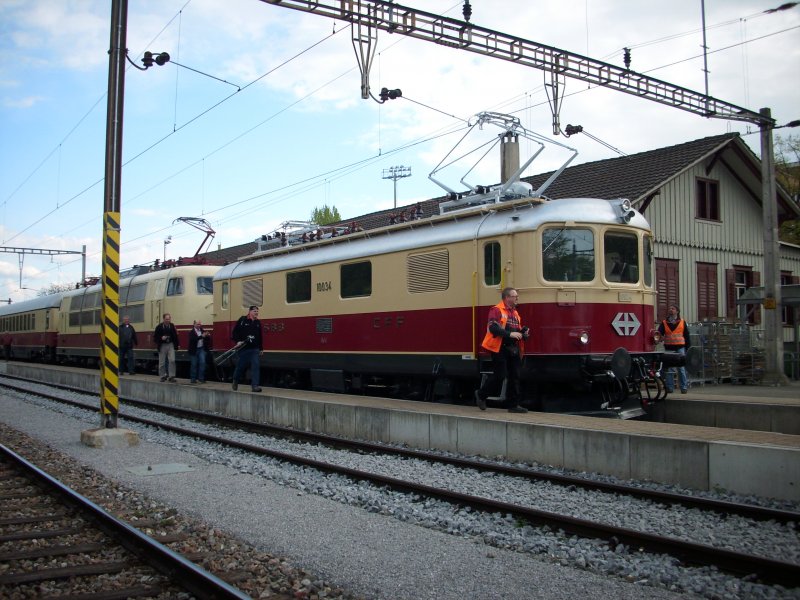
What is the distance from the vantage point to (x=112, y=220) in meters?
10.8

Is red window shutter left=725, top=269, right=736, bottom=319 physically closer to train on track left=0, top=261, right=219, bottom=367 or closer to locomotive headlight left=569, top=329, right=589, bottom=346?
locomotive headlight left=569, top=329, right=589, bottom=346

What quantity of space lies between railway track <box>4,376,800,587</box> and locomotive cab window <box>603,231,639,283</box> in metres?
4.15

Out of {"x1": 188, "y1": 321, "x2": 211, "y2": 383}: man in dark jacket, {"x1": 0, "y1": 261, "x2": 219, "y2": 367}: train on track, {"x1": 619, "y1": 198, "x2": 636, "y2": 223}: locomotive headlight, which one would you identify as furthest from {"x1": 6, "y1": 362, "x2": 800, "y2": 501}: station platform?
{"x1": 0, "y1": 261, "x2": 219, "y2": 367}: train on track

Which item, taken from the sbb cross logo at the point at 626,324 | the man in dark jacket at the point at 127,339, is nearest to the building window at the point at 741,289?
the sbb cross logo at the point at 626,324

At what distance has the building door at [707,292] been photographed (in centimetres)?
2141

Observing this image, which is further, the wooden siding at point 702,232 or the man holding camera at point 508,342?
the wooden siding at point 702,232

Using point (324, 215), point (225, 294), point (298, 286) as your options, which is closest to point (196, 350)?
point (225, 294)

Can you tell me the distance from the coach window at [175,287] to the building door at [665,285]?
13.7 m

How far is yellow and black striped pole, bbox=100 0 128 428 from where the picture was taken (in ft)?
35.1

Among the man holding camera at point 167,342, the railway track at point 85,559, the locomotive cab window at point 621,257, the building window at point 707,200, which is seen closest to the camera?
the railway track at point 85,559

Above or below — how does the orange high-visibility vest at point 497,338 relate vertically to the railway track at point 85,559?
above

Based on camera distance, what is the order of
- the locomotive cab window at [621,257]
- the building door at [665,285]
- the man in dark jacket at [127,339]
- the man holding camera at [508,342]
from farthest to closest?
1. the man in dark jacket at [127,339]
2. the building door at [665,285]
3. the locomotive cab window at [621,257]
4. the man holding camera at [508,342]

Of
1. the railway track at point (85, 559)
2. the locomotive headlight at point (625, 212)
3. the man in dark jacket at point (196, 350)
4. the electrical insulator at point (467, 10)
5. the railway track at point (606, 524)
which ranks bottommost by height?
the railway track at point (85, 559)

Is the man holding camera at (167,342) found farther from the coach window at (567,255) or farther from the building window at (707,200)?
the building window at (707,200)
